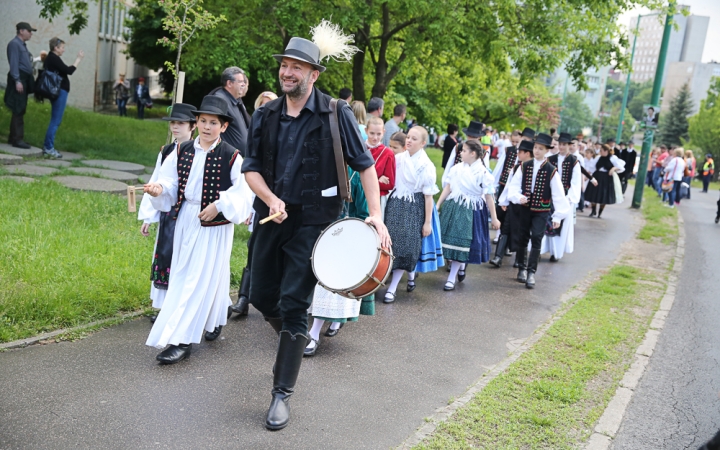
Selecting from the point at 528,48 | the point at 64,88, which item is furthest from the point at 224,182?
the point at 528,48

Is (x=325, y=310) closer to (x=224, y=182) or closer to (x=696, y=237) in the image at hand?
(x=224, y=182)

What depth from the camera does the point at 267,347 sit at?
559 centimetres

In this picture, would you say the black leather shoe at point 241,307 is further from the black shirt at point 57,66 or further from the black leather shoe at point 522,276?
the black shirt at point 57,66

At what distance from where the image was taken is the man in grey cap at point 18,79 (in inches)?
467

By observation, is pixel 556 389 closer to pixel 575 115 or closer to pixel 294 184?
pixel 294 184

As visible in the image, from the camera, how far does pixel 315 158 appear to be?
417cm

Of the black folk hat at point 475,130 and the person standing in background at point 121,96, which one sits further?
the person standing in background at point 121,96

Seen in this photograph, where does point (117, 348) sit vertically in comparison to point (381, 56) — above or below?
below

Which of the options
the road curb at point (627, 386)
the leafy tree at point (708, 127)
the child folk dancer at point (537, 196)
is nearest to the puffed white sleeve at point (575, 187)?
the child folk dancer at point (537, 196)

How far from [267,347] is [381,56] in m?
10.9

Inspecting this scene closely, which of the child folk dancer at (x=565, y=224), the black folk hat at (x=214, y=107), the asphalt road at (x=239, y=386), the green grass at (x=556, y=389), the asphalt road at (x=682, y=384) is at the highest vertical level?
the black folk hat at (x=214, y=107)

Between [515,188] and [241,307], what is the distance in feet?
14.1

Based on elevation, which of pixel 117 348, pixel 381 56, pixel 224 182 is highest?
pixel 381 56

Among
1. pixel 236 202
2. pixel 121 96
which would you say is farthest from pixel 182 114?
pixel 121 96
